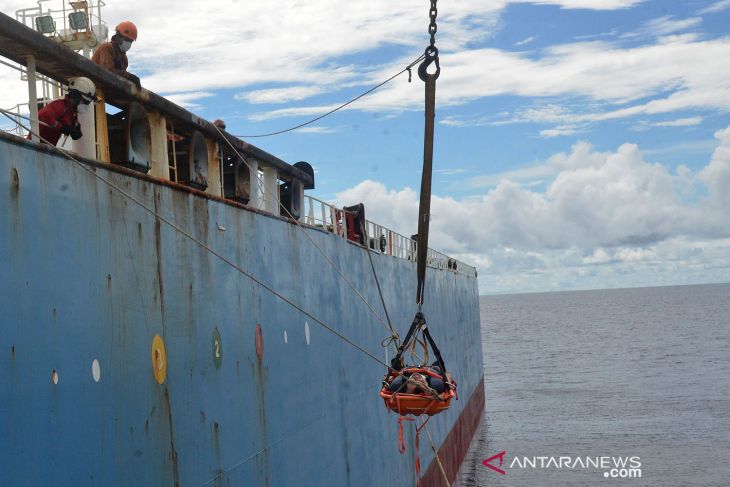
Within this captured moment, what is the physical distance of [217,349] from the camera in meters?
11.2

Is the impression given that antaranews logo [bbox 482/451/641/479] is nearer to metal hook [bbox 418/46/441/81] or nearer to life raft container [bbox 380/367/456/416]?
life raft container [bbox 380/367/456/416]

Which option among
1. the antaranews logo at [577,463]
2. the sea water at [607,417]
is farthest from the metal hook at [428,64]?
the antaranews logo at [577,463]

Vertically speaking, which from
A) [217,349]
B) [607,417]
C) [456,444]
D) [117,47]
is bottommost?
[607,417]

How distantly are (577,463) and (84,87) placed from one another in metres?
39.0

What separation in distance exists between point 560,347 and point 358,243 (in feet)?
331

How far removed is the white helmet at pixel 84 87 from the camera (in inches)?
347

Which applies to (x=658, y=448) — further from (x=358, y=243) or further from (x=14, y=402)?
(x=14, y=402)

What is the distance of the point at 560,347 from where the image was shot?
11681 cm

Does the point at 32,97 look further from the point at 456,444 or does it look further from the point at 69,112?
the point at 456,444

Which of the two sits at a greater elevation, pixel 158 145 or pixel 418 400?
pixel 158 145

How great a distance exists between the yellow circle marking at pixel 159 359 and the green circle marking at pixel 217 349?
1.45 meters

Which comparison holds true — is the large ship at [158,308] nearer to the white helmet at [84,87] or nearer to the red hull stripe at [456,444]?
the white helmet at [84,87]

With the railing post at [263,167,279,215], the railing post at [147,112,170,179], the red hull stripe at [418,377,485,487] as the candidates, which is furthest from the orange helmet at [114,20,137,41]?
the red hull stripe at [418,377,485,487]

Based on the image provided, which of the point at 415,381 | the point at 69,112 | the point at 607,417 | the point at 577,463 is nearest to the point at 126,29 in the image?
the point at 69,112
